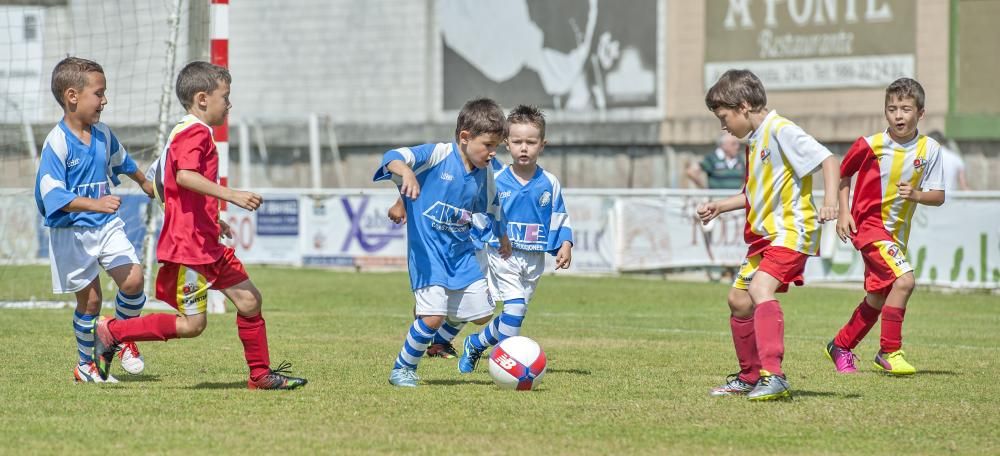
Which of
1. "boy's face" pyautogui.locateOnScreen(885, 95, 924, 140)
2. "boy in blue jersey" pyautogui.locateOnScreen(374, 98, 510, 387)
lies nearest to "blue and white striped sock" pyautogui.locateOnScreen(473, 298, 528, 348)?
"boy in blue jersey" pyautogui.locateOnScreen(374, 98, 510, 387)

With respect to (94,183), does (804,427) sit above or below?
below

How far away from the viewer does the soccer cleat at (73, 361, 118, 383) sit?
7.89 meters

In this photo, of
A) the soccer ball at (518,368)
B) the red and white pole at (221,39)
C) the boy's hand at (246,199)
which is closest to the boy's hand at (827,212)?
the soccer ball at (518,368)

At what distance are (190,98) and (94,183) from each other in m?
1.02

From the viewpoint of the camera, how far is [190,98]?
7.45 meters

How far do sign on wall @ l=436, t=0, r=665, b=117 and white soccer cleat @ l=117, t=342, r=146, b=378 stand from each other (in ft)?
60.8

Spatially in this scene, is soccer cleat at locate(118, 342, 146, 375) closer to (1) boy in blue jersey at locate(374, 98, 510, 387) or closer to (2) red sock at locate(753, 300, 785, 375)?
(1) boy in blue jersey at locate(374, 98, 510, 387)

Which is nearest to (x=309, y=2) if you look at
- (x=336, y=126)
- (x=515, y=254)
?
(x=336, y=126)

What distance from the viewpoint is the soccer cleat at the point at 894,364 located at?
871 centimetres

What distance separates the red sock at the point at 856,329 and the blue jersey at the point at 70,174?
4294 mm

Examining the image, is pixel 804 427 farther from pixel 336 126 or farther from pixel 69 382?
pixel 336 126

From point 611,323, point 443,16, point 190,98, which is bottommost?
point 611,323

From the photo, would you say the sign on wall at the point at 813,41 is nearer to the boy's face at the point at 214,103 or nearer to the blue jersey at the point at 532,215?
the blue jersey at the point at 532,215

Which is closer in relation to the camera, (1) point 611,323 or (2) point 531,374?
(2) point 531,374
